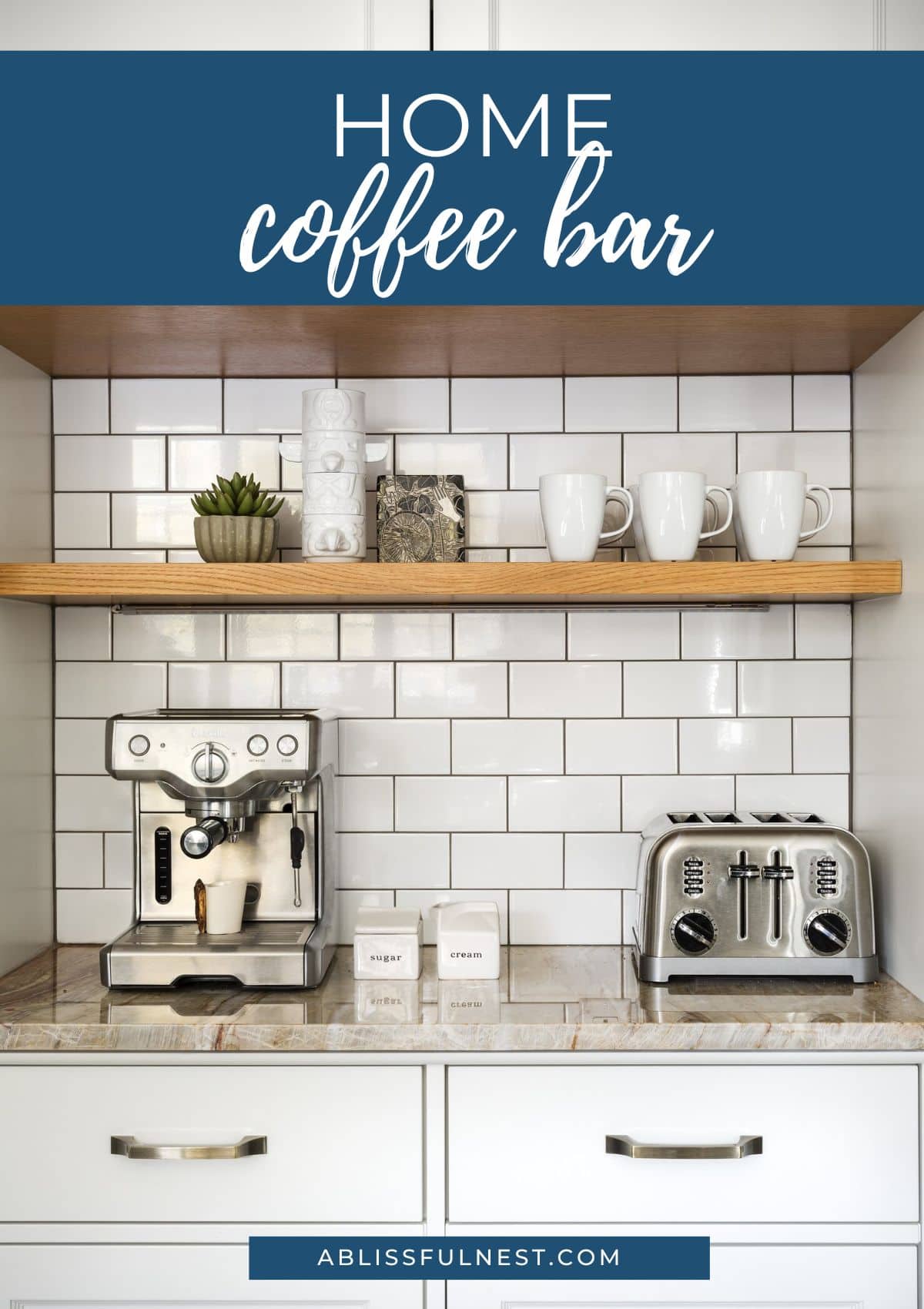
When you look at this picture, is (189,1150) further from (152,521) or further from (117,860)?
(152,521)

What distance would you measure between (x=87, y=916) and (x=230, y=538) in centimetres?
75

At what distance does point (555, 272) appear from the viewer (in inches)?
59.0

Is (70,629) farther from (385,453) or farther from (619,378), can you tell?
(619,378)

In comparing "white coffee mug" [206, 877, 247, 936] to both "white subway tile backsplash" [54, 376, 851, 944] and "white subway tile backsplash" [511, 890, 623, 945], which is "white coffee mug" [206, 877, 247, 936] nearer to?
"white subway tile backsplash" [54, 376, 851, 944]

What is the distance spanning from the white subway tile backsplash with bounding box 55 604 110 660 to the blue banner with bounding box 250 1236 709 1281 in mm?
1010

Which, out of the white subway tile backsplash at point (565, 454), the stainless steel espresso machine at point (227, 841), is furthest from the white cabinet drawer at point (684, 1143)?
the white subway tile backsplash at point (565, 454)

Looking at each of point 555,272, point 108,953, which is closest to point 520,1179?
point 108,953

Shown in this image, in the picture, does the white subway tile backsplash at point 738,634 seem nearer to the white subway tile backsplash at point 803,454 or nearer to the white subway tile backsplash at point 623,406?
the white subway tile backsplash at point 803,454

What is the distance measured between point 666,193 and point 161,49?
81 centimetres

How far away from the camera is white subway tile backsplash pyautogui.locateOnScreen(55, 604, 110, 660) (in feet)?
6.21

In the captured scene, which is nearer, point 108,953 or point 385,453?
point 108,953

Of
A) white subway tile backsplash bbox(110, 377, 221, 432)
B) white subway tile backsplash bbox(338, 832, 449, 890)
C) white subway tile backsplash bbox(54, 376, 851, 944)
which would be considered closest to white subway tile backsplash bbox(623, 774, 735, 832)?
white subway tile backsplash bbox(54, 376, 851, 944)

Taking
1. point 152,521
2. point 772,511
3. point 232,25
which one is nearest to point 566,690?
point 772,511

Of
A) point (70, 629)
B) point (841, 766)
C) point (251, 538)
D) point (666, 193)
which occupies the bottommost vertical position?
point (841, 766)
